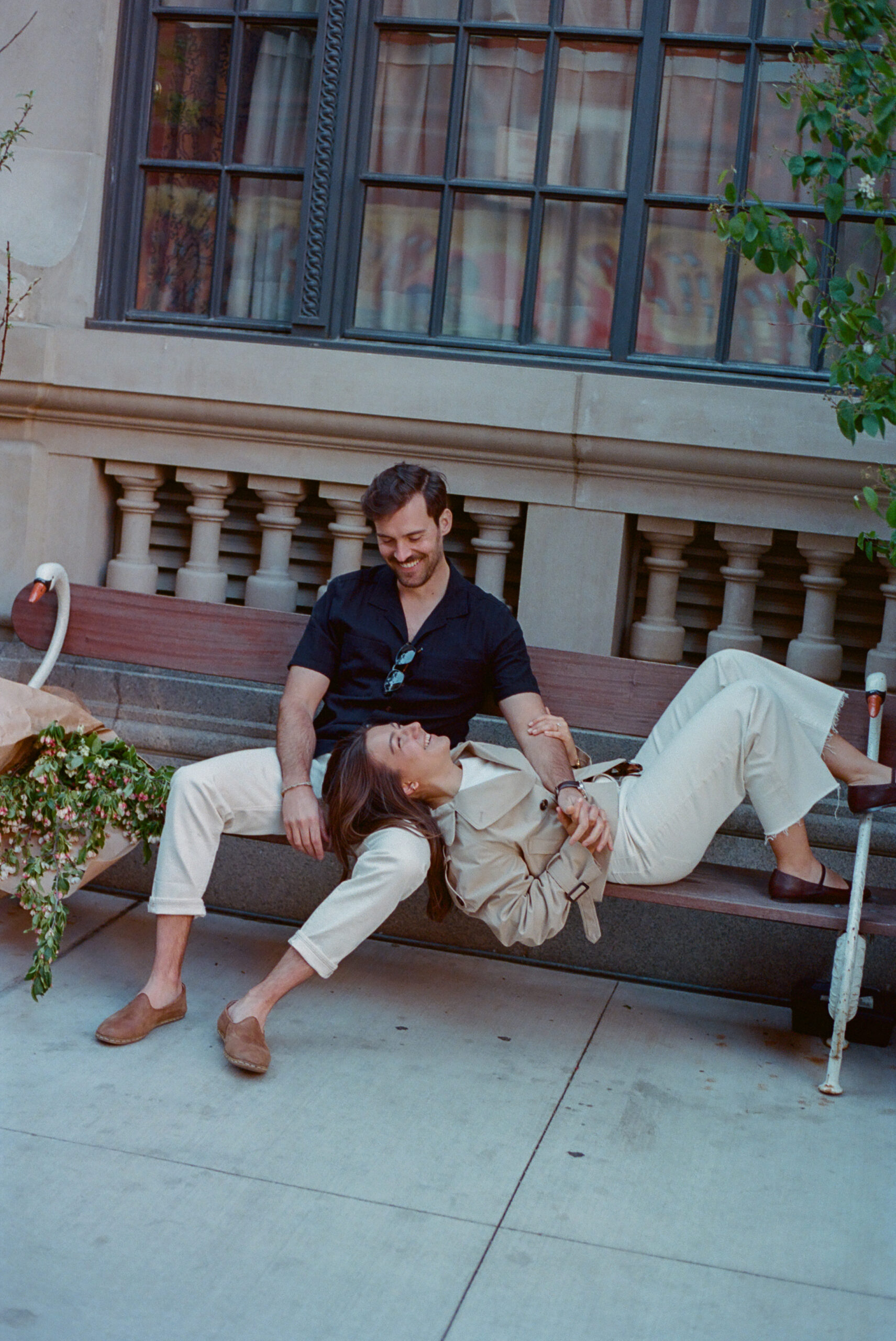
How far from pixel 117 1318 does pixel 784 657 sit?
10.4 ft

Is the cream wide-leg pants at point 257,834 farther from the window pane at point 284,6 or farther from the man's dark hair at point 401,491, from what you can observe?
the window pane at point 284,6

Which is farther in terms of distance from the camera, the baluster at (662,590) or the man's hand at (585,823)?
the baluster at (662,590)

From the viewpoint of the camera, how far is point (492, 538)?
4.66 metres

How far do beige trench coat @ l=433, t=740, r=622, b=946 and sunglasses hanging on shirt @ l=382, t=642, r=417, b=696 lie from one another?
419 mm

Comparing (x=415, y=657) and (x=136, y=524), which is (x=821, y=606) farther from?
(x=136, y=524)

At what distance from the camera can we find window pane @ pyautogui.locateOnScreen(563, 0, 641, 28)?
4.52 m

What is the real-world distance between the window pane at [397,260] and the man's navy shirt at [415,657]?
1.30 meters

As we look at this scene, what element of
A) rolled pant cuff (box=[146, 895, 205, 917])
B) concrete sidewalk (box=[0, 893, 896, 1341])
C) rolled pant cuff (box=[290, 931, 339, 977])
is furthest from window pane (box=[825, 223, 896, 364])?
rolled pant cuff (box=[146, 895, 205, 917])

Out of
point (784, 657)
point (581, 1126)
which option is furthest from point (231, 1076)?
point (784, 657)

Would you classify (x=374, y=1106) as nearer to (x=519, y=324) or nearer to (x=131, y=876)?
(x=131, y=876)

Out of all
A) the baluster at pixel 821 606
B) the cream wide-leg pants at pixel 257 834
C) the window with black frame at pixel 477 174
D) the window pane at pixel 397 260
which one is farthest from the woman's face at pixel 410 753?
the window pane at pixel 397 260

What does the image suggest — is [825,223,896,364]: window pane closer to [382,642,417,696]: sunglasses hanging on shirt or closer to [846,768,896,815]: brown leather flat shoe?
[846,768,896,815]: brown leather flat shoe

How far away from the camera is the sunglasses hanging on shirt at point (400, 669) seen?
151 inches

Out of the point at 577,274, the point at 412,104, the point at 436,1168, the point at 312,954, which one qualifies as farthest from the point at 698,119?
the point at 436,1168
